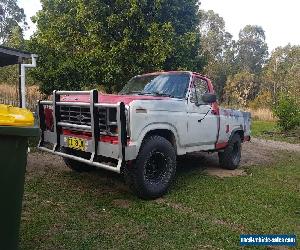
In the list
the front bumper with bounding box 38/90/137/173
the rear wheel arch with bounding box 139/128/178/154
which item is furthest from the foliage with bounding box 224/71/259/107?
the front bumper with bounding box 38/90/137/173

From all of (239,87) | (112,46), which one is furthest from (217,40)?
(112,46)

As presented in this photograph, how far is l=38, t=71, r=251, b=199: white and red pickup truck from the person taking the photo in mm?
4887

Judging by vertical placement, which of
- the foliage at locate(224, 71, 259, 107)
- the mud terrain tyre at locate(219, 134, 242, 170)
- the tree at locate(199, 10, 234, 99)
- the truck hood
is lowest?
the mud terrain tyre at locate(219, 134, 242, 170)

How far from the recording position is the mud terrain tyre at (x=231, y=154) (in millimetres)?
7672

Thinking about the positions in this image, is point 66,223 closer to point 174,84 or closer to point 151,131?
point 151,131

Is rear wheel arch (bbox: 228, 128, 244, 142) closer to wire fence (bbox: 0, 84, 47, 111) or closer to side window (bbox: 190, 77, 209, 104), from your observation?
side window (bbox: 190, 77, 209, 104)

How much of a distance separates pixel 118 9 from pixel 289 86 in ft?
79.0

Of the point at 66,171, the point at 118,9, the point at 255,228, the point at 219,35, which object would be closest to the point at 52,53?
the point at 118,9

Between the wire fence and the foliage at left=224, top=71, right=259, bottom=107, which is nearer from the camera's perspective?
the wire fence

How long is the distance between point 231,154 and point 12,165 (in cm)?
567

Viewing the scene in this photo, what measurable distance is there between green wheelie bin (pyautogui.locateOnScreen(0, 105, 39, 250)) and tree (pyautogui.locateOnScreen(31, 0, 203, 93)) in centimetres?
1032

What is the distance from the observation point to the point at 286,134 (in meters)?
16.2

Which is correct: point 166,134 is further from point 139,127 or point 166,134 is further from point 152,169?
point 139,127

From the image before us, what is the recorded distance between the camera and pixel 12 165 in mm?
2893
